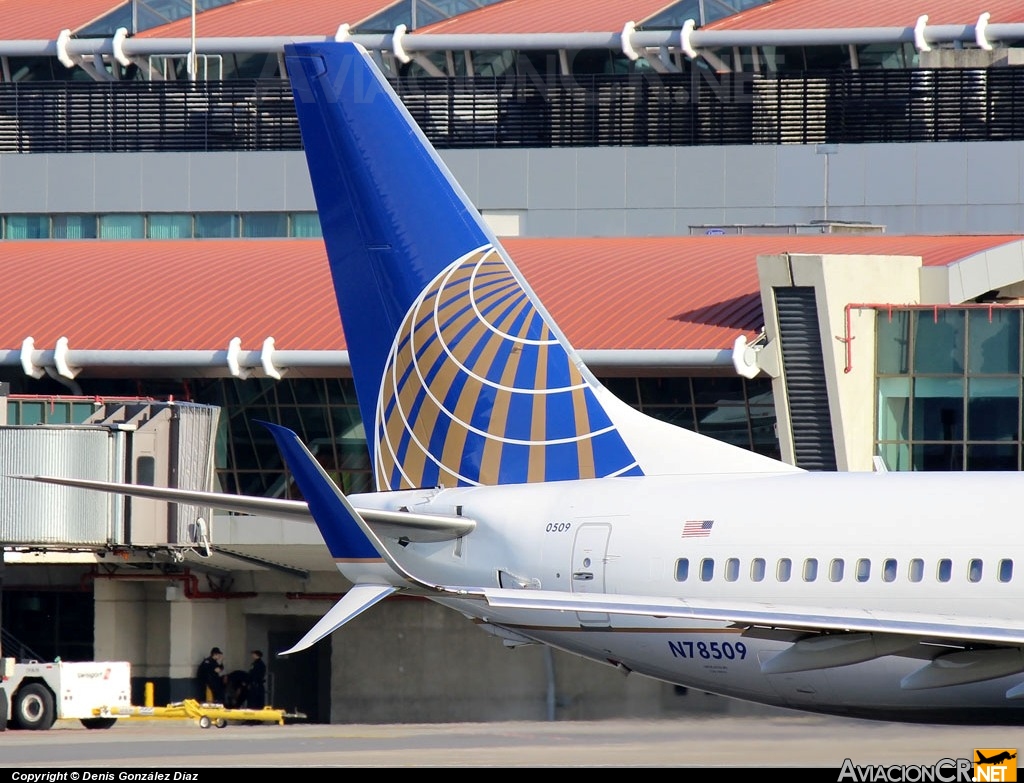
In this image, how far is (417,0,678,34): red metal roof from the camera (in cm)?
7194

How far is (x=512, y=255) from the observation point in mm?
47625

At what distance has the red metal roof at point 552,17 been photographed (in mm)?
71938

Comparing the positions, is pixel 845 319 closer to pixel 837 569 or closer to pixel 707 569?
pixel 707 569

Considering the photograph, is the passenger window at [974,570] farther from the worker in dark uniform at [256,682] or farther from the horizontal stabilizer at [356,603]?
the worker in dark uniform at [256,682]

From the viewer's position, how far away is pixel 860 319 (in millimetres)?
38062

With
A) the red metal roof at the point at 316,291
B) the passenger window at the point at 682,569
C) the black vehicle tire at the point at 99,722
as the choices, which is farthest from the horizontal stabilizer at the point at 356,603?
the red metal roof at the point at 316,291

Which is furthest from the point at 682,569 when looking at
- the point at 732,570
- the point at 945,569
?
the point at 945,569

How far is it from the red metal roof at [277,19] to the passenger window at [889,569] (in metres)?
55.4

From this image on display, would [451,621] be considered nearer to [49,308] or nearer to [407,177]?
[49,308]

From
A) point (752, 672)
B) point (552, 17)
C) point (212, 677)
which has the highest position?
point (552, 17)

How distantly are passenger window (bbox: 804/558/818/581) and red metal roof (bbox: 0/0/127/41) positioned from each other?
196ft

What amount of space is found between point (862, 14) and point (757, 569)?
52.1m

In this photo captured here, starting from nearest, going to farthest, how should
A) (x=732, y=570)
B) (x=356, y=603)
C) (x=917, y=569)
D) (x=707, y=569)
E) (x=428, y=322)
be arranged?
1. (x=917, y=569)
2. (x=732, y=570)
3. (x=707, y=569)
4. (x=356, y=603)
5. (x=428, y=322)

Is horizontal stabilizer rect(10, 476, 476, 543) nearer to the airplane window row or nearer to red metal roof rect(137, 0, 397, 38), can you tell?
the airplane window row
